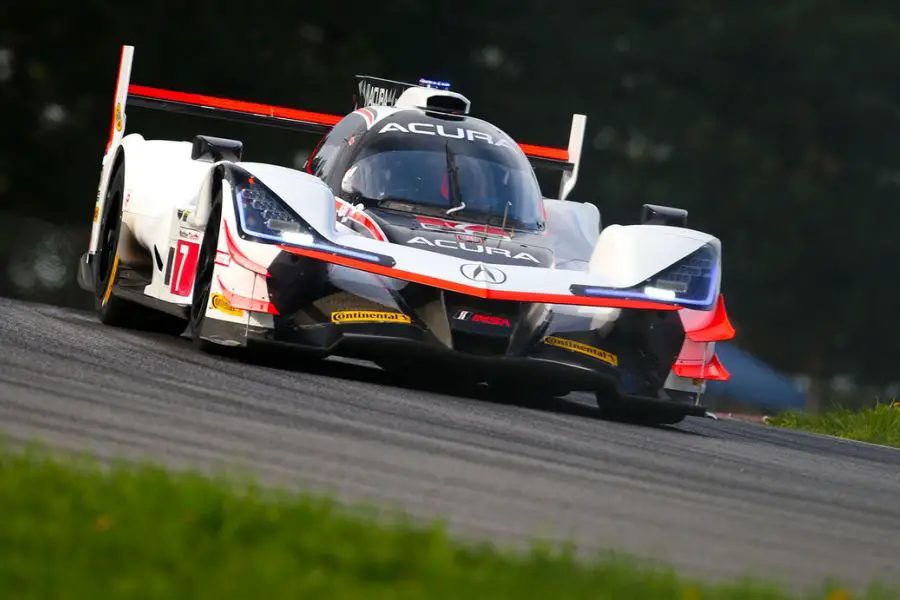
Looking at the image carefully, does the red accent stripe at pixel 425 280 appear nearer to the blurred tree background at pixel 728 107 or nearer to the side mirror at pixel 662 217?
the side mirror at pixel 662 217

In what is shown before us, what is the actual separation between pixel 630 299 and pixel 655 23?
3068cm

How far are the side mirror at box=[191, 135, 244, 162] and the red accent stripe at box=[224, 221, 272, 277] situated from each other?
4.09 feet

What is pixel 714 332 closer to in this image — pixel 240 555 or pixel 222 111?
pixel 222 111

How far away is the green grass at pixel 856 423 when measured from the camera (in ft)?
38.1

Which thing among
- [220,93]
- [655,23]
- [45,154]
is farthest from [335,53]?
[655,23]

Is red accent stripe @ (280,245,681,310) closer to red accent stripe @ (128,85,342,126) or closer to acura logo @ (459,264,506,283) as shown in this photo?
acura logo @ (459,264,506,283)

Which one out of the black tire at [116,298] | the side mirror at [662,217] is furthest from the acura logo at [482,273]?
the black tire at [116,298]

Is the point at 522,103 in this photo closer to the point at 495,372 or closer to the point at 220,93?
the point at 220,93

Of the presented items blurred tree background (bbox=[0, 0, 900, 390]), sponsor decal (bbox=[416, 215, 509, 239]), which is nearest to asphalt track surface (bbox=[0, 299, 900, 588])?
sponsor decal (bbox=[416, 215, 509, 239])

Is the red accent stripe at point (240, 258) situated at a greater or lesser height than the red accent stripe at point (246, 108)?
lesser

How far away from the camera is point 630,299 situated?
8.80 metres

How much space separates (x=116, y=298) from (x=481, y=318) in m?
Answer: 3.26

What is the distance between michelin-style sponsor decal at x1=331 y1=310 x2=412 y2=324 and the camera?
859 cm

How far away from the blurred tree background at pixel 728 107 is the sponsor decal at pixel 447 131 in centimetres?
2088
